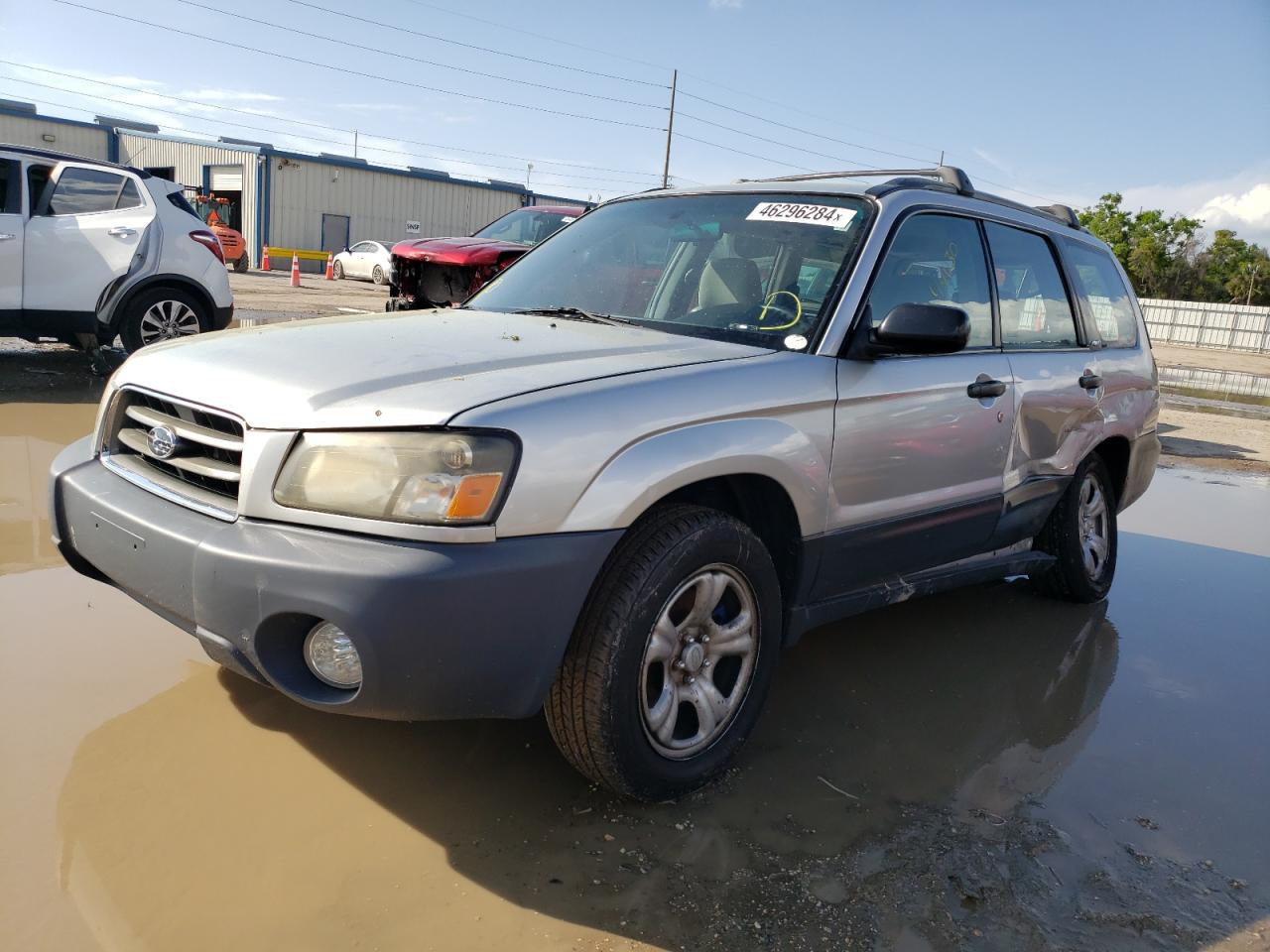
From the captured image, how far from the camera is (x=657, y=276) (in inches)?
136

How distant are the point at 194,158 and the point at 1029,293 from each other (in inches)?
1655

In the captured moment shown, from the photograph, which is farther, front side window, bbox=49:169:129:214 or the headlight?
front side window, bbox=49:169:129:214

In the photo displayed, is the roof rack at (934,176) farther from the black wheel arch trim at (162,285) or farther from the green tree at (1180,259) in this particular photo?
the green tree at (1180,259)

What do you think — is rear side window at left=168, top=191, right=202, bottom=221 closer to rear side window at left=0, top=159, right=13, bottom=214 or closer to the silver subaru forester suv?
rear side window at left=0, top=159, right=13, bottom=214

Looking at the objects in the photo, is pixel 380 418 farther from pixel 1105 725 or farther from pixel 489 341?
pixel 1105 725

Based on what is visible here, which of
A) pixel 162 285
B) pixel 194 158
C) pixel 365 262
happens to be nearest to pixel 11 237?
pixel 162 285

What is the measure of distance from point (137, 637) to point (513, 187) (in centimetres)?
4308

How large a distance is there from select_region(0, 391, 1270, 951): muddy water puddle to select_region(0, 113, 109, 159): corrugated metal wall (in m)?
37.7

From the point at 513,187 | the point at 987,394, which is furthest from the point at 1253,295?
the point at 987,394

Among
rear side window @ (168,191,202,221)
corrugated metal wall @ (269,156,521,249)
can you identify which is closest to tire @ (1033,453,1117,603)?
rear side window @ (168,191,202,221)

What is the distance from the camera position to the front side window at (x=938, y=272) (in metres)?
3.29

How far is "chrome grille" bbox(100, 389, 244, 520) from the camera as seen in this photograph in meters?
2.39

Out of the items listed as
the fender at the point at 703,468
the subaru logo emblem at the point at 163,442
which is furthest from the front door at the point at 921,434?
the subaru logo emblem at the point at 163,442

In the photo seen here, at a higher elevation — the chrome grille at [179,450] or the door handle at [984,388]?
the door handle at [984,388]
